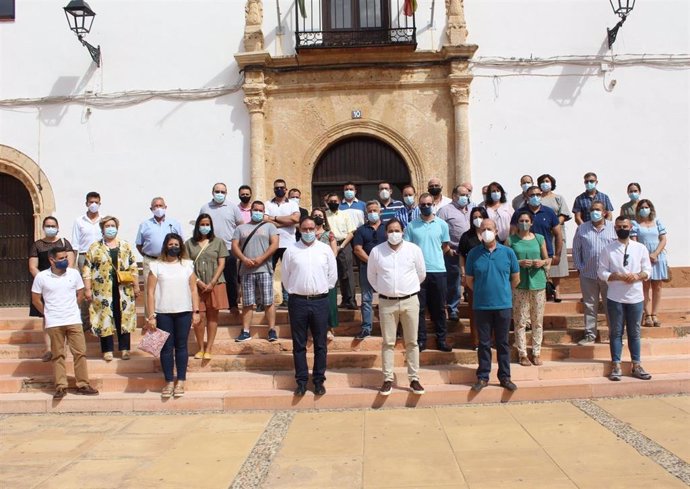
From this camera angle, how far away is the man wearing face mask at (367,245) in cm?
730

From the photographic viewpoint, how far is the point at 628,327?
6.64 metres

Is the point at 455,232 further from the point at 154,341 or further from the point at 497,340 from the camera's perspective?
the point at 154,341

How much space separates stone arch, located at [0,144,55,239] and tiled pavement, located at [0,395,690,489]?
5.14 metres

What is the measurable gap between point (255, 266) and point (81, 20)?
5979 millimetres

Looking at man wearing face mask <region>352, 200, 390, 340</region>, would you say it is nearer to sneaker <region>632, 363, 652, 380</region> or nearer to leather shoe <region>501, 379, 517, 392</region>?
leather shoe <region>501, 379, 517, 392</region>

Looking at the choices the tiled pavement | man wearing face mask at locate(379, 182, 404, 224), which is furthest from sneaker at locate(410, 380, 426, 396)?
man wearing face mask at locate(379, 182, 404, 224)

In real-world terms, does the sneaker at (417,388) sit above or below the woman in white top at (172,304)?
below

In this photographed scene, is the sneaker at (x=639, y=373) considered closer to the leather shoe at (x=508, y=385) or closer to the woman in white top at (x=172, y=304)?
the leather shoe at (x=508, y=385)

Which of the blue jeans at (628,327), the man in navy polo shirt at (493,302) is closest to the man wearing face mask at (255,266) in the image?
the man in navy polo shirt at (493,302)

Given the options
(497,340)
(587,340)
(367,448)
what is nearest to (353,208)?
(497,340)

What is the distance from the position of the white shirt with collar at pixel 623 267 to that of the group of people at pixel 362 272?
12 millimetres

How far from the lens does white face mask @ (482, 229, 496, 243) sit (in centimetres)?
638

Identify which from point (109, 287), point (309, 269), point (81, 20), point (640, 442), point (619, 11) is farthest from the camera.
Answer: point (81, 20)

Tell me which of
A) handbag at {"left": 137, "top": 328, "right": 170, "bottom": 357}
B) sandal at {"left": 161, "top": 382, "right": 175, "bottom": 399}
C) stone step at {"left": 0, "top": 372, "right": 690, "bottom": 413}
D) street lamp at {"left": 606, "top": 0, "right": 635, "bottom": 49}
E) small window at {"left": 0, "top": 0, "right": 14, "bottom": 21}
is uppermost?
small window at {"left": 0, "top": 0, "right": 14, "bottom": 21}
